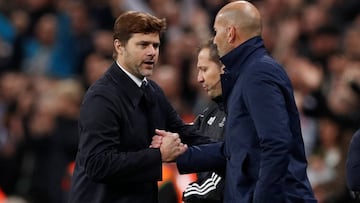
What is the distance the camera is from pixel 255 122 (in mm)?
5699

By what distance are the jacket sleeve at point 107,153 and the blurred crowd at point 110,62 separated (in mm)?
2771

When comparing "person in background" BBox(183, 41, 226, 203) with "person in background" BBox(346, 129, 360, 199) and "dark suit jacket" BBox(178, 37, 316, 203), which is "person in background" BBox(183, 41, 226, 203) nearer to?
"dark suit jacket" BBox(178, 37, 316, 203)

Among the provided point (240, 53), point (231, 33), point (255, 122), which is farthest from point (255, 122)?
point (231, 33)

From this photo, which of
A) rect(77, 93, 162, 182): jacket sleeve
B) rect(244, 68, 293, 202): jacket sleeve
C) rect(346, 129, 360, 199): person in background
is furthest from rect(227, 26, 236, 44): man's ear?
rect(346, 129, 360, 199): person in background

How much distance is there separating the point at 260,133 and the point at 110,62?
6594 mm

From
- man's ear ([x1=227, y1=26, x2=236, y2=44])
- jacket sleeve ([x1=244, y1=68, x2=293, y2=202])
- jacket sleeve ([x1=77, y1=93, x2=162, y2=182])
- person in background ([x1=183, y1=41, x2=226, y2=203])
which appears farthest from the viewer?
person in background ([x1=183, y1=41, x2=226, y2=203])

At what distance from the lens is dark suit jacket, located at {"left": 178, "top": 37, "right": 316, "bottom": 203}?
5.63 meters

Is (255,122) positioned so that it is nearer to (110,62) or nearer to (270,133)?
(270,133)

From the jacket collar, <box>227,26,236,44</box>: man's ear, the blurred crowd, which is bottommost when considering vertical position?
the blurred crowd

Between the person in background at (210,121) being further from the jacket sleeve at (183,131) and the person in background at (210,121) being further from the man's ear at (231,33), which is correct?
the man's ear at (231,33)

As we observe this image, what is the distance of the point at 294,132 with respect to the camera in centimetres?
584

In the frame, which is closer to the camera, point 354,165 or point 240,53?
point 240,53

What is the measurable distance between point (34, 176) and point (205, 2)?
304cm

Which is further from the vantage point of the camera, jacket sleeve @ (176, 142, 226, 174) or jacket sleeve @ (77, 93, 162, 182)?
jacket sleeve @ (176, 142, 226, 174)
